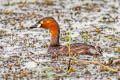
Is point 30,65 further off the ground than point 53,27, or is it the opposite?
point 53,27

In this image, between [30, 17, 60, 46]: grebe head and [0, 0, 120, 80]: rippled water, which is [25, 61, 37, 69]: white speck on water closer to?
[0, 0, 120, 80]: rippled water

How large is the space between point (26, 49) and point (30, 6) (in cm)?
642

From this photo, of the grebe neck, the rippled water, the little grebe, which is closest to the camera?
the rippled water

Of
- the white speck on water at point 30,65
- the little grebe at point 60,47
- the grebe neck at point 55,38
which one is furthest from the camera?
the grebe neck at point 55,38

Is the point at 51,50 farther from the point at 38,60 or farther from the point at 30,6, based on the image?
the point at 30,6

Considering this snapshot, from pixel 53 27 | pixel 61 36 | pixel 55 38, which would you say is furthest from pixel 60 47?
pixel 61 36

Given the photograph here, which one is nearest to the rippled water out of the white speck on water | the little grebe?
the white speck on water

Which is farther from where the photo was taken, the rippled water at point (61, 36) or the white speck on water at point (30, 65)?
the white speck on water at point (30, 65)

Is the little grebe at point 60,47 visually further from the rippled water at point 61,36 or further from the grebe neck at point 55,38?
the rippled water at point 61,36

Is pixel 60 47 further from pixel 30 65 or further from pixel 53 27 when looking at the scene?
pixel 30 65

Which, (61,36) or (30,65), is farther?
(61,36)

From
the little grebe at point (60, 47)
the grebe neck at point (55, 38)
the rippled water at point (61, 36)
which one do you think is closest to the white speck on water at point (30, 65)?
the rippled water at point (61, 36)

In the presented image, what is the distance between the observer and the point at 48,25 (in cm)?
1348

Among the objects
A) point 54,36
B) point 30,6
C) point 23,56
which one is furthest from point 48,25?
point 30,6
